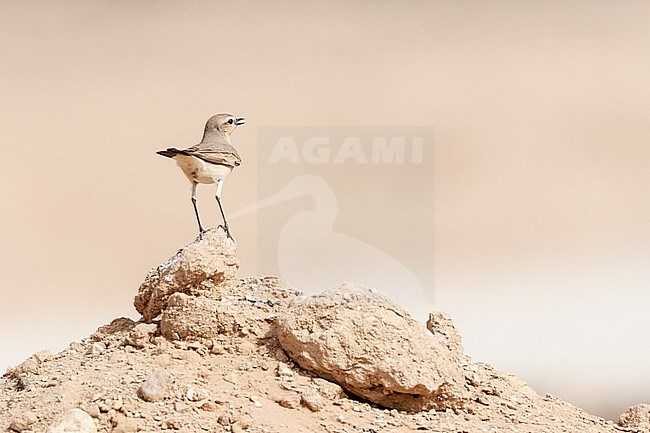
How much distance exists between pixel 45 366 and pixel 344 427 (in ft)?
5.23

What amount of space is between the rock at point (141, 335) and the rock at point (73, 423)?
69 cm

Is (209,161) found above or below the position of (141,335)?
above

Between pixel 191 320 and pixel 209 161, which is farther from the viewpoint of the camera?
pixel 209 161

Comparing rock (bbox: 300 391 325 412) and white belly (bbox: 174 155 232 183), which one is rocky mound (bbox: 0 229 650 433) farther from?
white belly (bbox: 174 155 232 183)

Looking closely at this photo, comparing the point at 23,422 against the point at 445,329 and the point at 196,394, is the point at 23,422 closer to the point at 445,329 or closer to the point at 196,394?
the point at 196,394

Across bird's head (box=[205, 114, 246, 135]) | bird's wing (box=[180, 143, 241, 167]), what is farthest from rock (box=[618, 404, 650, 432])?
bird's head (box=[205, 114, 246, 135])

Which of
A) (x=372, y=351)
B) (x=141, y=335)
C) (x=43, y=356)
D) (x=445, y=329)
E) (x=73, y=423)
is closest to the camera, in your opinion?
(x=73, y=423)

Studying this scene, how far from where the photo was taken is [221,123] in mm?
4355

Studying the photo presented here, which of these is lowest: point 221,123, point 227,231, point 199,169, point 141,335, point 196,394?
point 196,394

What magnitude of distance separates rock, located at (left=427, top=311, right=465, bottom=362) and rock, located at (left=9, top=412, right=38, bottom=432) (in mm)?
1947

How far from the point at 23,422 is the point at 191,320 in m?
0.84

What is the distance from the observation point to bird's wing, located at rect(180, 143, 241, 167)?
13.2 ft

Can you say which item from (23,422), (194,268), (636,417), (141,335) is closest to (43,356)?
(141,335)

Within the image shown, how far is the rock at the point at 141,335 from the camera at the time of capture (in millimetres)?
3777
